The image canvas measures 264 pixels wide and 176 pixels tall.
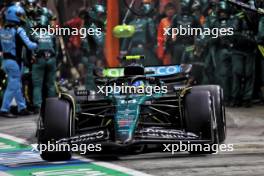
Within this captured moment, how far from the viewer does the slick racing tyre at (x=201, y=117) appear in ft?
30.8

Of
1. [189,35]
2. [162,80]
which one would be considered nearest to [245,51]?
[189,35]

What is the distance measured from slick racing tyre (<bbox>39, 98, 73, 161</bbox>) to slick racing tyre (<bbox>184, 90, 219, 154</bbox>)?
138 cm

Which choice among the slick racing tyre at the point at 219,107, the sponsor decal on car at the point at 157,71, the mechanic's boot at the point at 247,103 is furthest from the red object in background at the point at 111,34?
the slick racing tyre at the point at 219,107

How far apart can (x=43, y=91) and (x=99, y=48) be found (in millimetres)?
2662

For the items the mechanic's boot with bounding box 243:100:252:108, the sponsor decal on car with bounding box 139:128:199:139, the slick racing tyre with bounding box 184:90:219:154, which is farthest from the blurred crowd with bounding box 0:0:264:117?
the sponsor decal on car with bounding box 139:128:199:139

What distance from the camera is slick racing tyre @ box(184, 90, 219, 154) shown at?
938 cm

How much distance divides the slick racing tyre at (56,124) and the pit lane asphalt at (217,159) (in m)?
0.61

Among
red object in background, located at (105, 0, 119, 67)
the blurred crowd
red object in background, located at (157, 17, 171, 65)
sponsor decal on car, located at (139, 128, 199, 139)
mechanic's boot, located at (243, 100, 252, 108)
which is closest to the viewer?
sponsor decal on car, located at (139, 128, 199, 139)

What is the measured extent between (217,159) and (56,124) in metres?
1.89

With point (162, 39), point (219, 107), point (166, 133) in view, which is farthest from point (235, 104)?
point (166, 133)

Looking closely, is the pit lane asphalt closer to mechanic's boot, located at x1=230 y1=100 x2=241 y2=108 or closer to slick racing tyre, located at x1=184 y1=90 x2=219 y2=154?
slick racing tyre, located at x1=184 y1=90 x2=219 y2=154

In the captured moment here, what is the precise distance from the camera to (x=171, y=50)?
58.7ft

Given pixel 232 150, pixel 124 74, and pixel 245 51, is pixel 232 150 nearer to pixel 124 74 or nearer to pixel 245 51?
pixel 124 74

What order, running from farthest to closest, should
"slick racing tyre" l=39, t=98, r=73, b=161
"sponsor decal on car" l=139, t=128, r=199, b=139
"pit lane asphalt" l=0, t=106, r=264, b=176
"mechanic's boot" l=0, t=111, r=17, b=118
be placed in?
"mechanic's boot" l=0, t=111, r=17, b=118 → "slick racing tyre" l=39, t=98, r=73, b=161 → "sponsor decal on car" l=139, t=128, r=199, b=139 → "pit lane asphalt" l=0, t=106, r=264, b=176
